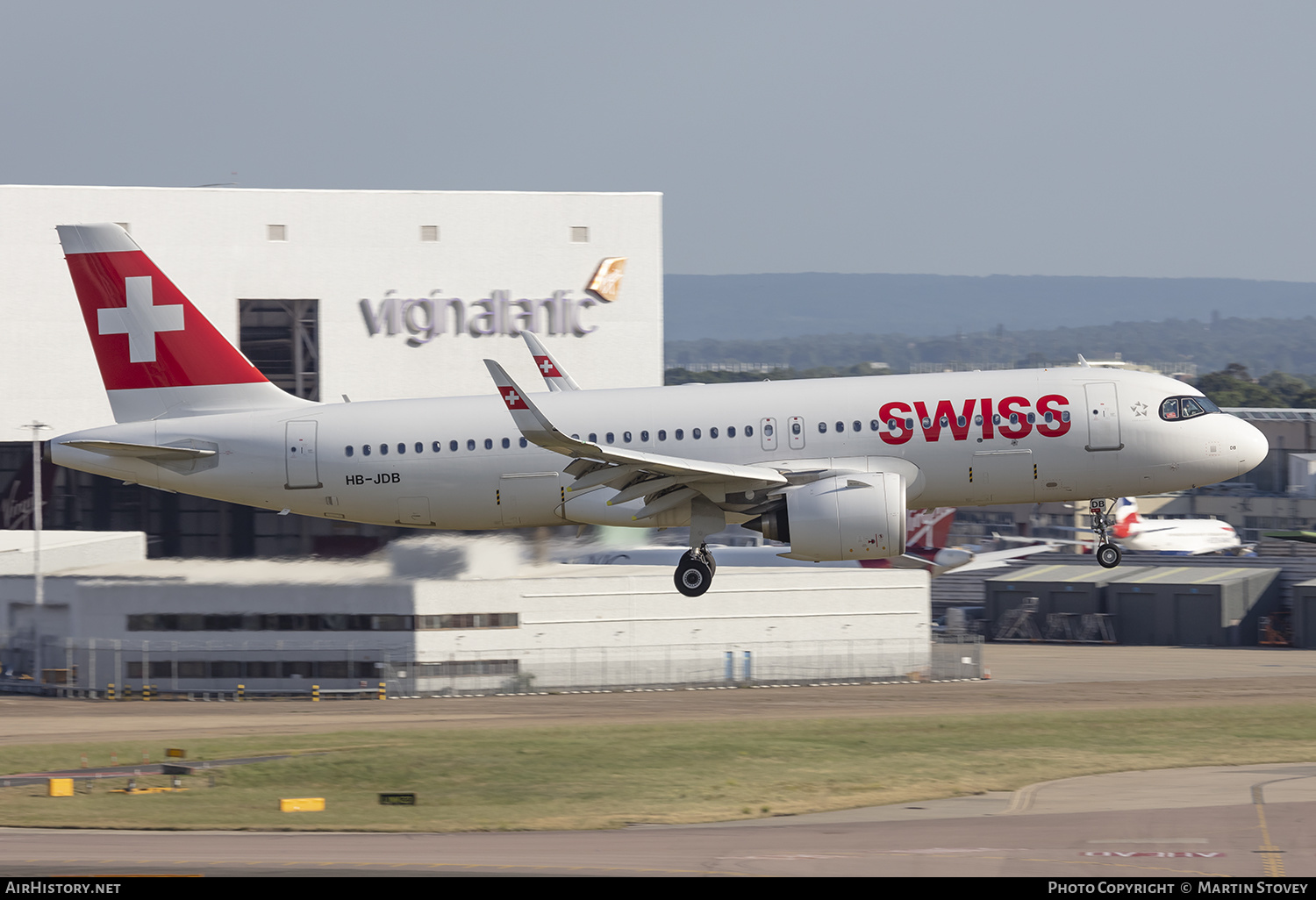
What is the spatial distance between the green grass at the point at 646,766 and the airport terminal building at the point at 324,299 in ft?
103

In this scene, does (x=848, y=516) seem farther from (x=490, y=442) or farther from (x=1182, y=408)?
(x=490, y=442)

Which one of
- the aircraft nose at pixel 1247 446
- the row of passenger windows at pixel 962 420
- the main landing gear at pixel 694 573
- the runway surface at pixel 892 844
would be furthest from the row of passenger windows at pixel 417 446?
the aircraft nose at pixel 1247 446

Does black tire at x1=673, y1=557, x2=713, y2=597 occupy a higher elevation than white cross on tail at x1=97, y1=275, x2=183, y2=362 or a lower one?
lower

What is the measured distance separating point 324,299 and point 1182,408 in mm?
69713

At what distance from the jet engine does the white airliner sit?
0.15 ft

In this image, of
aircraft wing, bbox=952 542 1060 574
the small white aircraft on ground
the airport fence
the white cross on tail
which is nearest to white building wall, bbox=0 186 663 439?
the airport fence

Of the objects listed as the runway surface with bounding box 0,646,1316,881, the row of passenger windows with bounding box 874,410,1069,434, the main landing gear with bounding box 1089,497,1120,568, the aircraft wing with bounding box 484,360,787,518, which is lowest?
the runway surface with bounding box 0,646,1316,881

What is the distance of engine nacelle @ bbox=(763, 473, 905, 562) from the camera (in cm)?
3506

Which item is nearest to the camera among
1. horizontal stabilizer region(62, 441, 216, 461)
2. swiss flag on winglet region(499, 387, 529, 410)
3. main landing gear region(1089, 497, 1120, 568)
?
swiss flag on winglet region(499, 387, 529, 410)

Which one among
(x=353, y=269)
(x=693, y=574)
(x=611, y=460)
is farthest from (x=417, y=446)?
(x=353, y=269)

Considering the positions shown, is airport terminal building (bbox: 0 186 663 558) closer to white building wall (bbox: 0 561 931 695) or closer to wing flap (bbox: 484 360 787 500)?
white building wall (bbox: 0 561 931 695)

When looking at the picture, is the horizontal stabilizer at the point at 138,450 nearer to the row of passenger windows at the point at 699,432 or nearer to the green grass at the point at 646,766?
the row of passenger windows at the point at 699,432

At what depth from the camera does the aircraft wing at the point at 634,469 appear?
1294 inches

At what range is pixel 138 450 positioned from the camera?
3772 centimetres
